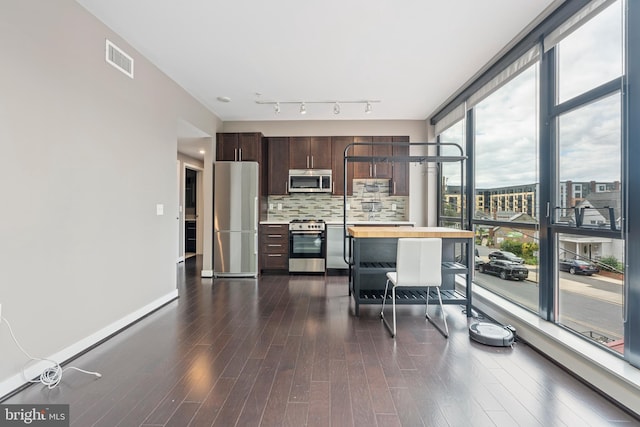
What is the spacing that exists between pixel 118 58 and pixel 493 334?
4.14 m

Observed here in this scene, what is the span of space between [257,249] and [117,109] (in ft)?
9.46

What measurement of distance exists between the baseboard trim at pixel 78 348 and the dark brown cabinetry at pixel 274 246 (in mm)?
1859

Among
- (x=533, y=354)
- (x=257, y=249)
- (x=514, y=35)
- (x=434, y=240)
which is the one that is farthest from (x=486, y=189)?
(x=257, y=249)

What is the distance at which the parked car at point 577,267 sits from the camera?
2.07 m

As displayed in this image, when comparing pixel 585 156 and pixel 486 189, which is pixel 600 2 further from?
pixel 486 189

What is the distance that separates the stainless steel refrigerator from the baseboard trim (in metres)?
1.45

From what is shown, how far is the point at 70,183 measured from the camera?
7.22 feet

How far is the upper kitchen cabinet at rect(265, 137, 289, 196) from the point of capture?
5.31 metres

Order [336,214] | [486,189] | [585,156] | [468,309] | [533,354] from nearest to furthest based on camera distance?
[585,156]
[533,354]
[468,309]
[486,189]
[336,214]

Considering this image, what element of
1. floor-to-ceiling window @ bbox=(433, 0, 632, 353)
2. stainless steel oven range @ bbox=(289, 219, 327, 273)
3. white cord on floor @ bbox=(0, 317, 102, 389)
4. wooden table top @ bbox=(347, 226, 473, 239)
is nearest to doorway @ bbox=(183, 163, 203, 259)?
stainless steel oven range @ bbox=(289, 219, 327, 273)

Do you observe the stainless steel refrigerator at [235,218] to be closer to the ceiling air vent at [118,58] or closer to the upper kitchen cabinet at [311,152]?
the upper kitchen cabinet at [311,152]

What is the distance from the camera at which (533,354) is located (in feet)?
7.52

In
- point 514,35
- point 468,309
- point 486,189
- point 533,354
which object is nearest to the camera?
point 533,354

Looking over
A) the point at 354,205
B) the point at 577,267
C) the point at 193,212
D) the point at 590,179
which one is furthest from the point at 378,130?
the point at 193,212
